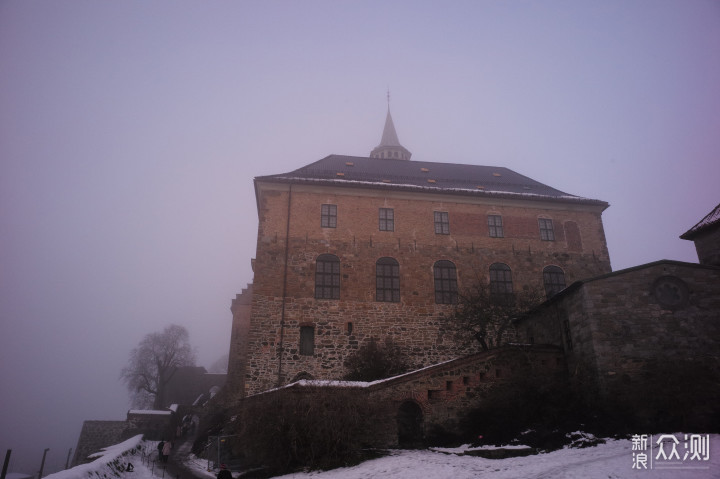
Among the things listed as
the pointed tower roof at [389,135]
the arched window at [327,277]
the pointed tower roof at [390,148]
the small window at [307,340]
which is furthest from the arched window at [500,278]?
the pointed tower roof at [389,135]

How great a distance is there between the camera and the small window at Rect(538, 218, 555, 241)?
25016 millimetres

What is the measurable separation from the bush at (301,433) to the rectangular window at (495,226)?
1425 cm

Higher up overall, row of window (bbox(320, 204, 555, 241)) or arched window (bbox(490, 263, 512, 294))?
row of window (bbox(320, 204, 555, 241))

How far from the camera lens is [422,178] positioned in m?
27.3

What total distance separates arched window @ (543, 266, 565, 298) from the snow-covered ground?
1173 cm

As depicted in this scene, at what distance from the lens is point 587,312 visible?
16.1m

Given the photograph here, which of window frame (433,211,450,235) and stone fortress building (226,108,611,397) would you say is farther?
window frame (433,211,450,235)

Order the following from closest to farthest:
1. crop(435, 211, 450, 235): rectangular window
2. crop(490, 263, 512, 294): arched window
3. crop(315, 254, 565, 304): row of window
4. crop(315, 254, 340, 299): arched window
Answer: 1. crop(315, 254, 340, 299): arched window
2. crop(315, 254, 565, 304): row of window
3. crop(490, 263, 512, 294): arched window
4. crop(435, 211, 450, 235): rectangular window

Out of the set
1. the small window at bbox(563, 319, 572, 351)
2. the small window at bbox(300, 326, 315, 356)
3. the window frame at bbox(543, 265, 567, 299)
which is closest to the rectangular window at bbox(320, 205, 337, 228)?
the small window at bbox(300, 326, 315, 356)

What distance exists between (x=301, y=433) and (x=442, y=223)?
47.4 feet

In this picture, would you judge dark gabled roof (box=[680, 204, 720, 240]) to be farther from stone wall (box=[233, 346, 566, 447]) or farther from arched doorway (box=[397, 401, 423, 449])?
arched doorway (box=[397, 401, 423, 449])

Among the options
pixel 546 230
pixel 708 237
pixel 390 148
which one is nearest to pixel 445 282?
pixel 546 230

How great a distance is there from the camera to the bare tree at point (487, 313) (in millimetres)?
20391

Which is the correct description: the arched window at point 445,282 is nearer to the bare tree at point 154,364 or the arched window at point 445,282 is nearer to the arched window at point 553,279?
the arched window at point 553,279
